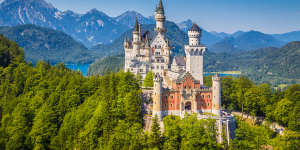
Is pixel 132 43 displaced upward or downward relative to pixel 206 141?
upward

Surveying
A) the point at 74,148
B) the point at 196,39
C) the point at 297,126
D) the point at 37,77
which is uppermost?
the point at 196,39

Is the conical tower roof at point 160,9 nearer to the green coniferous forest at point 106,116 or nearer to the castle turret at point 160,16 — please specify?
the castle turret at point 160,16

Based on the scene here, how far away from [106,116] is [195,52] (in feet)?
87.9

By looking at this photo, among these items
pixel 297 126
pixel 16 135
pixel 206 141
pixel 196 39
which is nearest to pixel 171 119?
pixel 206 141

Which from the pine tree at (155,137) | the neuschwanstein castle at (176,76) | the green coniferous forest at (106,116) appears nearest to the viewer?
the pine tree at (155,137)

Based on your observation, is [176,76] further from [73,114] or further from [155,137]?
[73,114]

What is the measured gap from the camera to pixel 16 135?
209 feet

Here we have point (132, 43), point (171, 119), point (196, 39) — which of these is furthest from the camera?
point (132, 43)

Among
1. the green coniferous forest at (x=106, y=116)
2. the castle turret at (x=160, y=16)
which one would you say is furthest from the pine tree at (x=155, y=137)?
the castle turret at (x=160, y=16)

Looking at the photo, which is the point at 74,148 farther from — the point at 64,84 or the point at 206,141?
the point at 206,141

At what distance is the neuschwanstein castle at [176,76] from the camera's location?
58.5 m

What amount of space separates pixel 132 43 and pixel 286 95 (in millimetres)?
49335

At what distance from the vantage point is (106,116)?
59.5m

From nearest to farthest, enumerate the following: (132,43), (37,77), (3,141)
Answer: (3,141), (37,77), (132,43)
